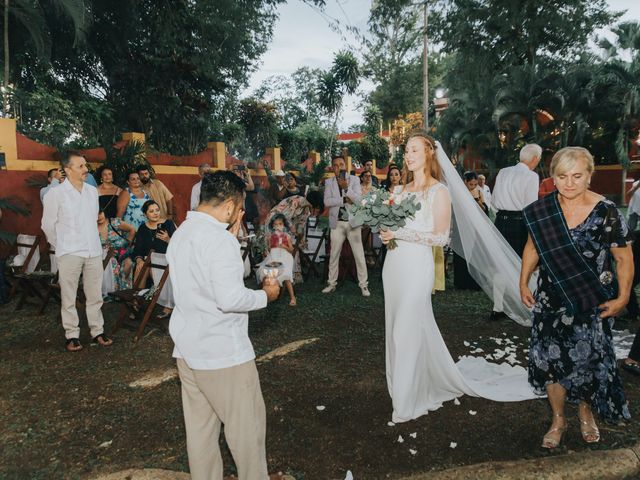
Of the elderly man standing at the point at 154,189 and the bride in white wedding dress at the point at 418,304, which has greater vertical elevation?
the elderly man standing at the point at 154,189

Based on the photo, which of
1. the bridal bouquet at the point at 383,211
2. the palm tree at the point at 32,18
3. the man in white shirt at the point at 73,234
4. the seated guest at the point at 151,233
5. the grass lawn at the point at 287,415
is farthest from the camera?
the palm tree at the point at 32,18

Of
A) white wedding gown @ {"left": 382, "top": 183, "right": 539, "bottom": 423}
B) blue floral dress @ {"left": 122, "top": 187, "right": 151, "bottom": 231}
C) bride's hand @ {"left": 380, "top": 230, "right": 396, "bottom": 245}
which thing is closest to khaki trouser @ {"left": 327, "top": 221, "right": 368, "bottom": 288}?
blue floral dress @ {"left": 122, "top": 187, "right": 151, "bottom": 231}

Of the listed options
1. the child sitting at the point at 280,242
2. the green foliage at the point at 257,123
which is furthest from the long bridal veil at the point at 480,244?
the green foliage at the point at 257,123

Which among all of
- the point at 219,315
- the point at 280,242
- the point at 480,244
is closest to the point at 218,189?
the point at 219,315

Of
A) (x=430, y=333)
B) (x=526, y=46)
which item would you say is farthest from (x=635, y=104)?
(x=430, y=333)

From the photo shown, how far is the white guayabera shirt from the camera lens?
224 centimetres

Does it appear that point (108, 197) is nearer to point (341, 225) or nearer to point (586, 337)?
point (341, 225)

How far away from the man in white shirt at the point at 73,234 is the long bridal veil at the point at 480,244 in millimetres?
3955

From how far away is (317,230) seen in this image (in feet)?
33.3

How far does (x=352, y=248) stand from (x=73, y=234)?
4442 mm

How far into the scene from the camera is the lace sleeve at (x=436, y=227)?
3838 millimetres

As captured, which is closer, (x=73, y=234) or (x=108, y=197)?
(x=73, y=234)

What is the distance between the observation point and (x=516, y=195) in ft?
20.8

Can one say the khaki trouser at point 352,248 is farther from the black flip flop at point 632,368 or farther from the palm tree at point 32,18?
the palm tree at point 32,18
